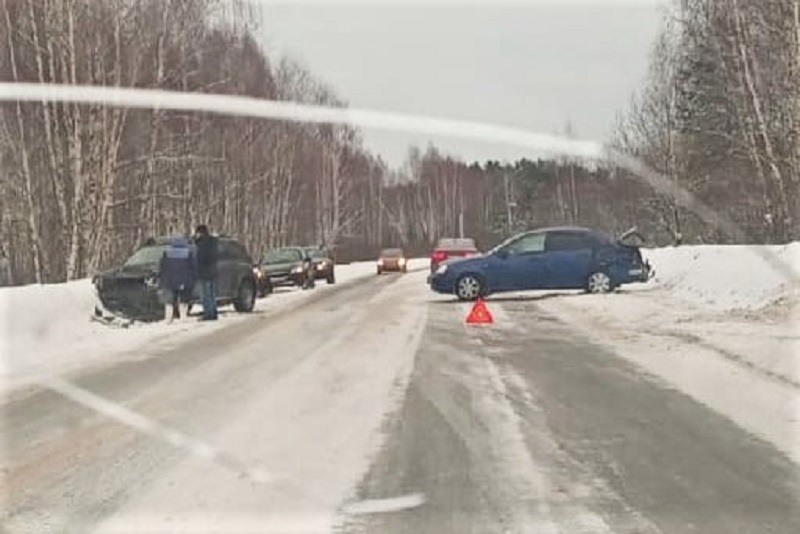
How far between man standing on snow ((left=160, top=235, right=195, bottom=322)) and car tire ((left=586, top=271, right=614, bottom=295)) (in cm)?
815

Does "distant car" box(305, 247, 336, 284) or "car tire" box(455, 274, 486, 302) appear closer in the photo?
"car tire" box(455, 274, 486, 302)

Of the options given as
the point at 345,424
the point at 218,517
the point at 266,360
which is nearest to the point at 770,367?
the point at 345,424

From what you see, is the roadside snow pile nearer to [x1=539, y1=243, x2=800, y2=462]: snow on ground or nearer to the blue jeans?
[x1=539, y1=243, x2=800, y2=462]: snow on ground

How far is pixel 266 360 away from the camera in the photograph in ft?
47.5

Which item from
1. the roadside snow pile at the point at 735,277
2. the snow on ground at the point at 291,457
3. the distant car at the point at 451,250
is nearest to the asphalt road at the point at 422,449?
the snow on ground at the point at 291,457

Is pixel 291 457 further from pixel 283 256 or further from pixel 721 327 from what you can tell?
pixel 283 256

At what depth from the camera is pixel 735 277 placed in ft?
69.7

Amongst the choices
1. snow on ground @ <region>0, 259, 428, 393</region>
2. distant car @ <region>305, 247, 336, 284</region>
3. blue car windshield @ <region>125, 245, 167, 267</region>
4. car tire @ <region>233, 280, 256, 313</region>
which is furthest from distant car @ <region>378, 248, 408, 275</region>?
snow on ground @ <region>0, 259, 428, 393</region>

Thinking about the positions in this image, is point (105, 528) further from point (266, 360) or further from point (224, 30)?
point (224, 30)

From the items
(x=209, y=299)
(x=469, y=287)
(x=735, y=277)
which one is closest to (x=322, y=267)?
(x=469, y=287)

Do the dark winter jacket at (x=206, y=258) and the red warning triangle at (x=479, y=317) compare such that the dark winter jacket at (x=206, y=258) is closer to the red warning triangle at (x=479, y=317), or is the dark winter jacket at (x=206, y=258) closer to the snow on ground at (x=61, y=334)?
the snow on ground at (x=61, y=334)

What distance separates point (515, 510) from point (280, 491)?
4.59ft

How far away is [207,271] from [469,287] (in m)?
5.62

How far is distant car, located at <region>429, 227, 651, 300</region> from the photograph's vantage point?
83.3 ft
